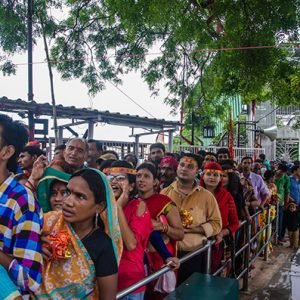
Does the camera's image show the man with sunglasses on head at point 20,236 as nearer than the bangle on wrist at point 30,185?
Yes

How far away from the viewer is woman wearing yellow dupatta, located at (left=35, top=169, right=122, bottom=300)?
1755 mm

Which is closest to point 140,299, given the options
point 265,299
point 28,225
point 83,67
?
point 28,225

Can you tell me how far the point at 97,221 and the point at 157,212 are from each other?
39.9 inches

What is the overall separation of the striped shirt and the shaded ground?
12.6ft

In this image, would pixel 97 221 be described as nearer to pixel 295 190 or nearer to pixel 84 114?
pixel 84 114

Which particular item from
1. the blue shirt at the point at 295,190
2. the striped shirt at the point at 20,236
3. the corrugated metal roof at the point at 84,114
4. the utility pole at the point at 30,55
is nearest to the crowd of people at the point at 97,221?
the striped shirt at the point at 20,236

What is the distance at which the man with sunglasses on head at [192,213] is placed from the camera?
353 cm

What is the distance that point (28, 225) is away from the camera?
1522 mm

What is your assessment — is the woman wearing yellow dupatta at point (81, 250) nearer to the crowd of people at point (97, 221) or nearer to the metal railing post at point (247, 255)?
the crowd of people at point (97, 221)

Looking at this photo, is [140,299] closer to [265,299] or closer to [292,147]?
[265,299]

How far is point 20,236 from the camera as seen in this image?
1.50 meters

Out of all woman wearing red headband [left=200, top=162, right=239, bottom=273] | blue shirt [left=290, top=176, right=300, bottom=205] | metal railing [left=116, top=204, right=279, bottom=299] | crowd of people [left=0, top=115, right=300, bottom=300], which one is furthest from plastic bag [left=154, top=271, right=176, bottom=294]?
blue shirt [left=290, top=176, right=300, bottom=205]

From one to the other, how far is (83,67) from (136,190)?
8036 millimetres

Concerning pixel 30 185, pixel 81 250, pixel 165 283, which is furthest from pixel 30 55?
pixel 81 250
